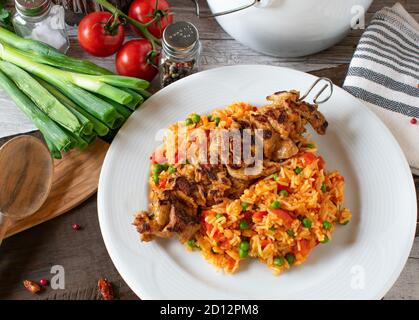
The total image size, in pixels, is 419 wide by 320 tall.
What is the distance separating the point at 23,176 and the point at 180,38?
132 cm

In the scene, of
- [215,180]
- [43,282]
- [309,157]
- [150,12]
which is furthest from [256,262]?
[150,12]

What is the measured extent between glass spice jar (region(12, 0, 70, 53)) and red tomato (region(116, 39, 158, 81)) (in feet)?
1.60

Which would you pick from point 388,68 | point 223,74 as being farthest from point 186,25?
point 388,68

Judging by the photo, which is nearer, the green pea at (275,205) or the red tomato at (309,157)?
the green pea at (275,205)

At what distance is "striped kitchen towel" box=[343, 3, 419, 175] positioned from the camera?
3689 mm

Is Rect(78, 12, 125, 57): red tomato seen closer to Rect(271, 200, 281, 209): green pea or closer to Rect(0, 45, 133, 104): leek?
Rect(0, 45, 133, 104): leek

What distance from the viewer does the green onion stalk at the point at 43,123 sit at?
3.34 m

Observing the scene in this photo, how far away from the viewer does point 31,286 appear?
10.3 ft

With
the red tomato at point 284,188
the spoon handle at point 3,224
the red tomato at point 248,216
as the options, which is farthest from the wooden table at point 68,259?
the red tomato at point 284,188

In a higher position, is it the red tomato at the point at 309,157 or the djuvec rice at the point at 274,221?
the red tomato at the point at 309,157

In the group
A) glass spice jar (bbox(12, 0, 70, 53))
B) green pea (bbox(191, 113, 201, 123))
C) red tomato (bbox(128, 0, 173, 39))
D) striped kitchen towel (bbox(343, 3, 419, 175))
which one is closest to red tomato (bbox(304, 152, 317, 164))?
green pea (bbox(191, 113, 201, 123))

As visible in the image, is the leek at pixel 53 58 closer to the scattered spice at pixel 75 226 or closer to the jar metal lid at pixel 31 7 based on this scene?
the jar metal lid at pixel 31 7

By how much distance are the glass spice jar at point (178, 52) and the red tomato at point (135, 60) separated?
0.39ft

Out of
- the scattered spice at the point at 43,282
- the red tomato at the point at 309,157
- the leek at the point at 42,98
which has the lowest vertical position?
the scattered spice at the point at 43,282
